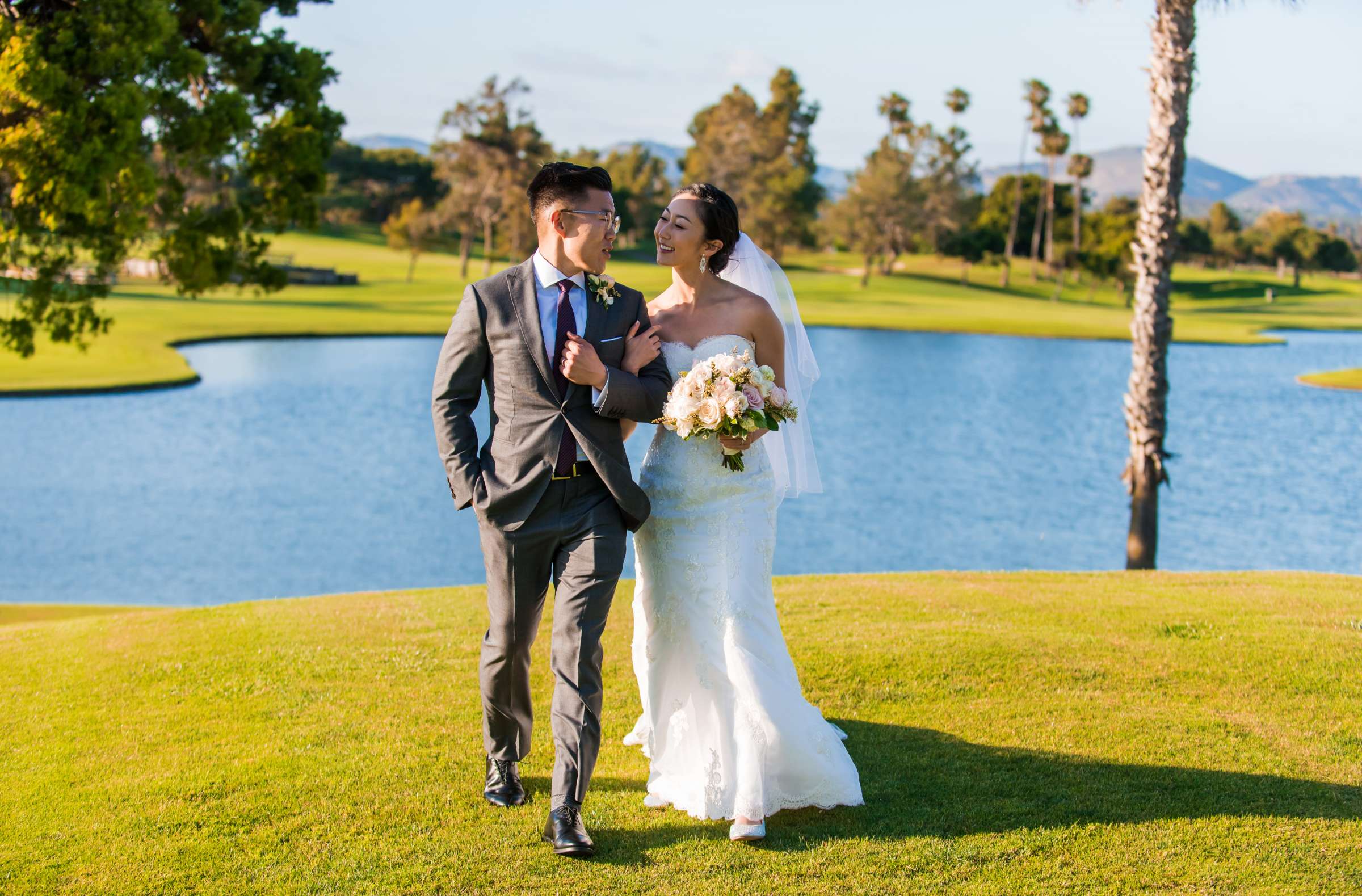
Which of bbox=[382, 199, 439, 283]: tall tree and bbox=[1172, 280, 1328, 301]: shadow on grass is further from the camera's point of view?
bbox=[1172, 280, 1328, 301]: shadow on grass

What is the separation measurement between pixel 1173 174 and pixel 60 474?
63.6 feet

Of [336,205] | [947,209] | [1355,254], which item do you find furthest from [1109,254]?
[336,205]

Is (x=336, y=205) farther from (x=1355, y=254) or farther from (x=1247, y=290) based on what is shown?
(x=1355, y=254)

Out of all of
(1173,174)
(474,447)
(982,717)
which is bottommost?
(982,717)

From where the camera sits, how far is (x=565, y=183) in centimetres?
459

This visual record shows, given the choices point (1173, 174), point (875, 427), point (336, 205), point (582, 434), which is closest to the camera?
point (582, 434)

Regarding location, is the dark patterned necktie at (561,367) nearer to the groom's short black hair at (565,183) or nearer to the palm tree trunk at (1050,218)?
the groom's short black hair at (565,183)

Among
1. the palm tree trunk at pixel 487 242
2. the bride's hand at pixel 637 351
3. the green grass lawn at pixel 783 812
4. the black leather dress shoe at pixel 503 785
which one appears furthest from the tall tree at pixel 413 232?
the bride's hand at pixel 637 351

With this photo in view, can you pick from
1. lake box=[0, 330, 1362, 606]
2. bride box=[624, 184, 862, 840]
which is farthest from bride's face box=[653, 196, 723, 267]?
lake box=[0, 330, 1362, 606]

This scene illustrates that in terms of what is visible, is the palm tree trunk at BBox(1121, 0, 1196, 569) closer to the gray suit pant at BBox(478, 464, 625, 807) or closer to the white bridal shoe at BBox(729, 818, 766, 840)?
the white bridal shoe at BBox(729, 818, 766, 840)

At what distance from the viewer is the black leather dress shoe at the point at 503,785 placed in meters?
5.10

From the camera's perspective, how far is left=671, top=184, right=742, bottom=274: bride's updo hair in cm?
521

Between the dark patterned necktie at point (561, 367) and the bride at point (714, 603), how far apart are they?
286mm

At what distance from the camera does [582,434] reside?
4.65m
